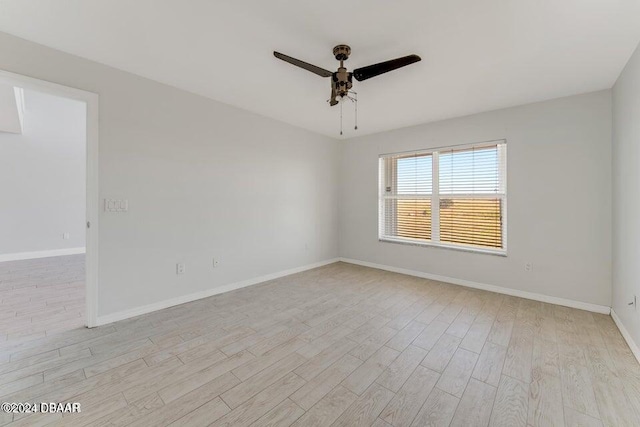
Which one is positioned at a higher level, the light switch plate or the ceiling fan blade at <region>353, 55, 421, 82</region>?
the ceiling fan blade at <region>353, 55, 421, 82</region>

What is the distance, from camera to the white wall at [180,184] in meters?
2.61

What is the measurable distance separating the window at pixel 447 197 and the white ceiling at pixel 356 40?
102 centimetres

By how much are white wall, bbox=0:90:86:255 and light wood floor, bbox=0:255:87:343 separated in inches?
29.1

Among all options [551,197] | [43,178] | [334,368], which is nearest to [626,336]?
[551,197]

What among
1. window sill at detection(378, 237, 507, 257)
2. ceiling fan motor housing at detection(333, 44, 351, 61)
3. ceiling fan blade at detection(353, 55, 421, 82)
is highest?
ceiling fan motor housing at detection(333, 44, 351, 61)

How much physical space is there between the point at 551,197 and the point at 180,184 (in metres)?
4.63

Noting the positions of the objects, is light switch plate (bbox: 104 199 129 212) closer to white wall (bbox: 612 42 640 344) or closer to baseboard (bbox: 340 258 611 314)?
baseboard (bbox: 340 258 611 314)

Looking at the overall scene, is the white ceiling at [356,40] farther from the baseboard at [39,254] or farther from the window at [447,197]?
the baseboard at [39,254]

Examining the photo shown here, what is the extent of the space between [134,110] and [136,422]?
2.81 meters

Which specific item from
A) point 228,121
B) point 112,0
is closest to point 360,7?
point 112,0

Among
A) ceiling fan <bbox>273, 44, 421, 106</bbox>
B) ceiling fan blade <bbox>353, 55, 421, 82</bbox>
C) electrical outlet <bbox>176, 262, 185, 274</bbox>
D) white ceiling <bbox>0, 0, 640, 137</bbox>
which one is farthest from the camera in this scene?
electrical outlet <bbox>176, 262, 185, 274</bbox>

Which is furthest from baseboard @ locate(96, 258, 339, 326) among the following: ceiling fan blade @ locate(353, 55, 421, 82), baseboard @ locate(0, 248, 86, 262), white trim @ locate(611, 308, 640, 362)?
baseboard @ locate(0, 248, 86, 262)

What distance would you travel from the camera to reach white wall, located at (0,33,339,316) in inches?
103

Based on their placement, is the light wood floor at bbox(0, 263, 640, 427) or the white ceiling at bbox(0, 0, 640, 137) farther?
the white ceiling at bbox(0, 0, 640, 137)
